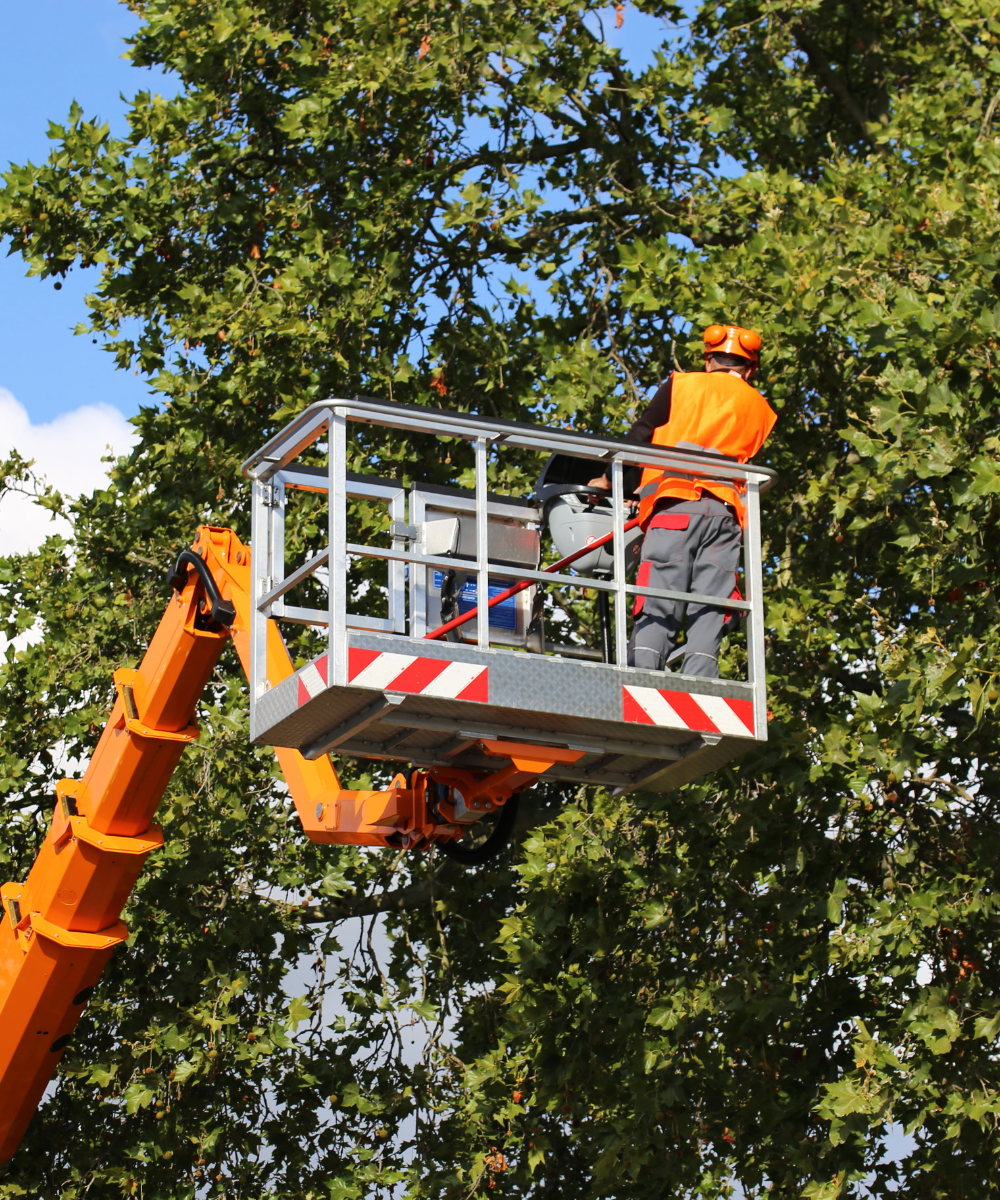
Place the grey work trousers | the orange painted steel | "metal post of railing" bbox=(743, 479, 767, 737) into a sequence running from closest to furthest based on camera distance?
"metal post of railing" bbox=(743, 479, 767, 737) < the grey work trousers < the orange painted steel

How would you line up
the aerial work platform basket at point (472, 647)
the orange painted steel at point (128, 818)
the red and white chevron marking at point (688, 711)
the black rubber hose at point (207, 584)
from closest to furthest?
the aerial work platform basket at point (472, 647), the red and white chevron marking at point (688, 711), the orange painted steel at point (128, 818), the black rubber hose at point (207, 584)

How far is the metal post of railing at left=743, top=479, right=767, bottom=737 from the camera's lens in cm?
701

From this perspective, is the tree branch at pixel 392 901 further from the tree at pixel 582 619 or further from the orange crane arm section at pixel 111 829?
the orange crane arm section at pixel 111 829

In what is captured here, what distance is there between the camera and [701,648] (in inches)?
283

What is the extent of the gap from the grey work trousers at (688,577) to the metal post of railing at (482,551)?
0.77 m

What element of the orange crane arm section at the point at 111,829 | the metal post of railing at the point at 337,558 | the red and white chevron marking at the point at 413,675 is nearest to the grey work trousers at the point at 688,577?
the red and white chevron marking at the point at 413,675

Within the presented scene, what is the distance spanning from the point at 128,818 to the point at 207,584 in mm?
1463

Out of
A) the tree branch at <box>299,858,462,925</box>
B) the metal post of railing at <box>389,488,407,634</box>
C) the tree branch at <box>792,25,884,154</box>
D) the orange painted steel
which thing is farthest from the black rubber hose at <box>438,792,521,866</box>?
the tree branch at <box>792,25,884,154</box>

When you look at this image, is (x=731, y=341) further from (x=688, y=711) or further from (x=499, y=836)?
(x=499, y=836)

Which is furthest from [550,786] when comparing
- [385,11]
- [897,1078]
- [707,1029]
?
[385,11]

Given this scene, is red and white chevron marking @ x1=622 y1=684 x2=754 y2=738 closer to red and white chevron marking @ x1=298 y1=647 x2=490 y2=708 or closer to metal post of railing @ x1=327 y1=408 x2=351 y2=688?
red and white chevron marking @ x1=298 y1=647 x2=490 y2=708

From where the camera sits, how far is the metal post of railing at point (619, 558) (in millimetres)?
6793

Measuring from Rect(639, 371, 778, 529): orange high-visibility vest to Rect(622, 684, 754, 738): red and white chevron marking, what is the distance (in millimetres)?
958

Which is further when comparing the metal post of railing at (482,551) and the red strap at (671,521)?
the red strap at (671,521)
